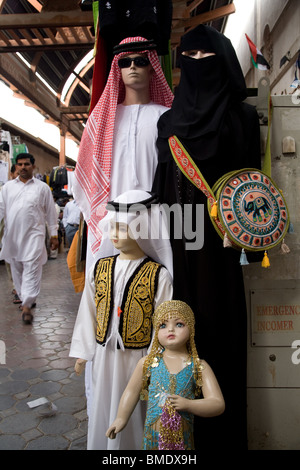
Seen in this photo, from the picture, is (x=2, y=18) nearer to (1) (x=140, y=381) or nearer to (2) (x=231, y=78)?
(2) (x=231, y=78)

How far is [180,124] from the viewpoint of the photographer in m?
1.75

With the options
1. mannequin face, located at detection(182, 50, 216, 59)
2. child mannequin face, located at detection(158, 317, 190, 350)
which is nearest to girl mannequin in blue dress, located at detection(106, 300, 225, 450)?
child mannequin face, located at detection(158, 317, 190, 350)

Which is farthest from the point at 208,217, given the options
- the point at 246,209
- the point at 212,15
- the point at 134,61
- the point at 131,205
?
the point at 212,15

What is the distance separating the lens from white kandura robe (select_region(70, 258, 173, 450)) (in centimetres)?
173

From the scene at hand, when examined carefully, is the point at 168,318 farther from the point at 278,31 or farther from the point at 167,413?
the point at 278,31

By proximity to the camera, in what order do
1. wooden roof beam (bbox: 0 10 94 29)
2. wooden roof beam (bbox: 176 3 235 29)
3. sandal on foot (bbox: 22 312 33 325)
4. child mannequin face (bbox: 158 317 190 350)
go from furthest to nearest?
1. wooden roof beam (bbox: 176 3 235 29)
2. wooden roof beam (bbox: 0 10 94 29)
3. sandal on foot (bbox: 22 312 33 325)
4. child mannequin face (bbox: 158 317 190 350)

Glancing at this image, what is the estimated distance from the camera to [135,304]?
169 cm

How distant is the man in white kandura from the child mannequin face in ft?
11.1

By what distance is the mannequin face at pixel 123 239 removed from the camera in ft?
5.60

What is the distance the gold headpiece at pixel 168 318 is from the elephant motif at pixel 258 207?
477 millimetres

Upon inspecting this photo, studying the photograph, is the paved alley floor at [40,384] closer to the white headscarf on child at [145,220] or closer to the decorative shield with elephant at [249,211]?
the white headscarf on child at [145,220]
